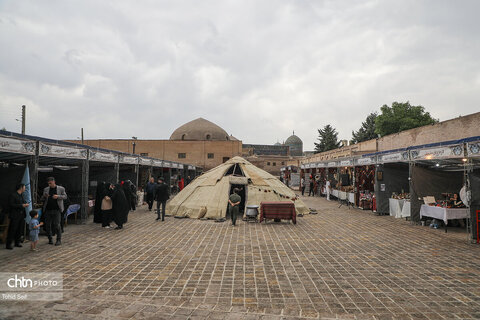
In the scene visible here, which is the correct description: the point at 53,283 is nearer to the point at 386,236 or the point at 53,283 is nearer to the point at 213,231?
the point at 213,231

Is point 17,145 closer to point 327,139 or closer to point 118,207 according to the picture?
point 118,207

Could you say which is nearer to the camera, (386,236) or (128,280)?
(128,280)

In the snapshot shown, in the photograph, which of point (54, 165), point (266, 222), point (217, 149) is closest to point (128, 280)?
point (266, 222)

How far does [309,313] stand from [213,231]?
5.45 metres

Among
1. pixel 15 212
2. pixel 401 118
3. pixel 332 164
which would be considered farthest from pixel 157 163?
pixel 401 118

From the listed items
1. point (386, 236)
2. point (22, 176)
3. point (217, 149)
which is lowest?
point (386, 236)

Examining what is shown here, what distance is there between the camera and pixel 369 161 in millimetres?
12992

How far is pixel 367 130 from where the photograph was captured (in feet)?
165

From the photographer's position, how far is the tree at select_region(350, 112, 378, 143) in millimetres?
49750

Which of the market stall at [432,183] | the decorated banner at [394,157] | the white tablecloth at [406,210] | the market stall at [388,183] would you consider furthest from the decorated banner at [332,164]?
the market stall at [432,183]

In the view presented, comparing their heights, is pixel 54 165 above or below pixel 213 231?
above

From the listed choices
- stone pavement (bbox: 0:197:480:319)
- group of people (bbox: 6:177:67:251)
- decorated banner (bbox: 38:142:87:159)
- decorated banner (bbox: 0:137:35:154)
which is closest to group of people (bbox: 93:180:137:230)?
stone pavement (bbox: 0:197:480:319)

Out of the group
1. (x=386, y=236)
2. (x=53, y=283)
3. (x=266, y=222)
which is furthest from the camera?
(x=266, y=222)

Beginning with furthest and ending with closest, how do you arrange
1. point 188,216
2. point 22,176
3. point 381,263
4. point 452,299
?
1. point 188,216
2. point 22,176
3. point 381,263
4. point 452,299
